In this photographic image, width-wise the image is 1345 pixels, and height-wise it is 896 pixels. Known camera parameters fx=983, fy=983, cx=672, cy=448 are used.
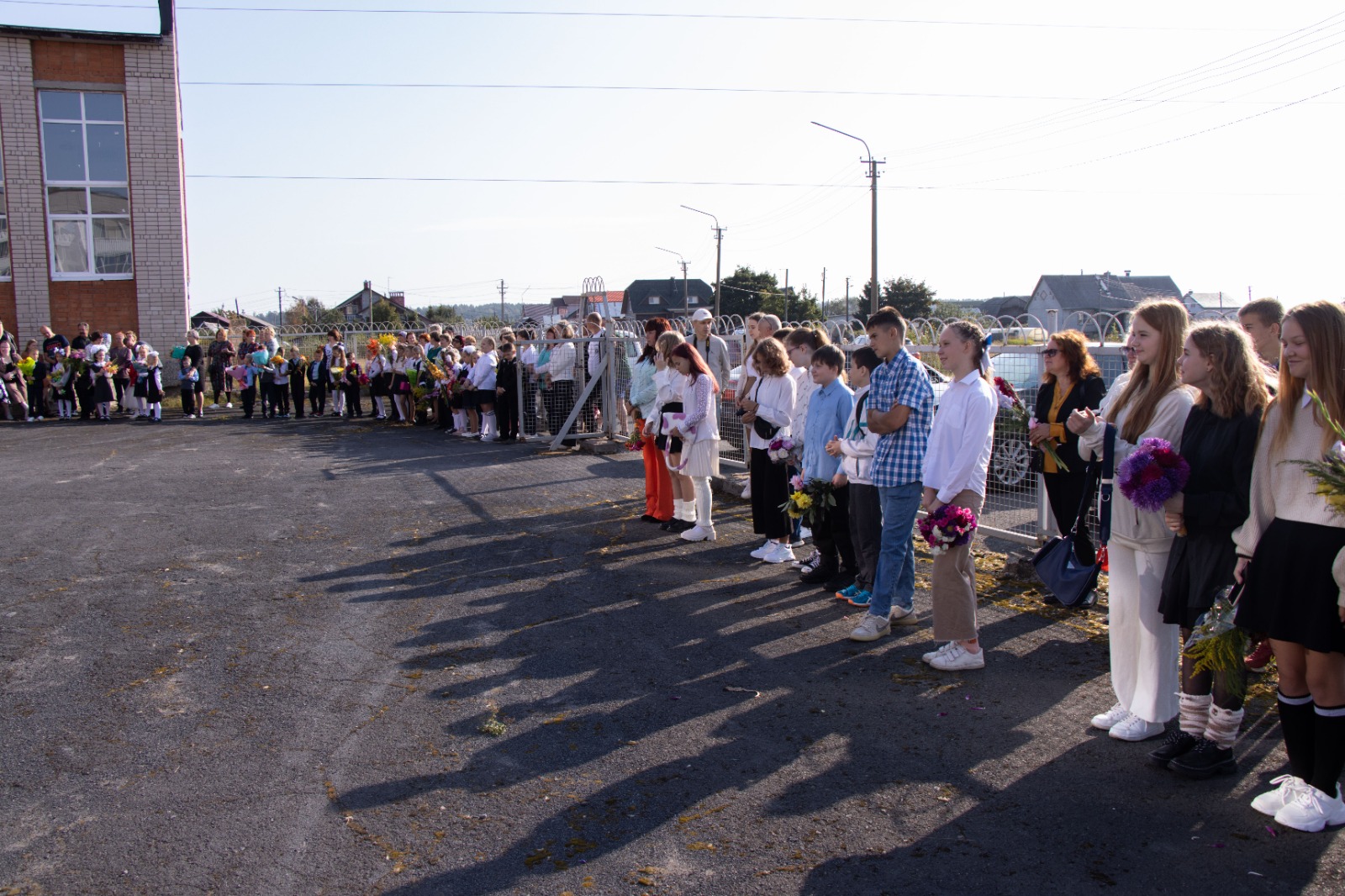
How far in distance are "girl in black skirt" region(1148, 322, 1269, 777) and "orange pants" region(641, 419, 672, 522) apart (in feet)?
19.5

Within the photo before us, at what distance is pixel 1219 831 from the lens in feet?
12.9

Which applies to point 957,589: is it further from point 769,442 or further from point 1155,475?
point 769,442

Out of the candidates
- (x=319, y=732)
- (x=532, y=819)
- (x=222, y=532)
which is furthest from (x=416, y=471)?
(x=532, y=819)

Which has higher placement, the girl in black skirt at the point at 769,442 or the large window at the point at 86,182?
the large window at the point at 86,182

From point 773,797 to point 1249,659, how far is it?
248 centimetres

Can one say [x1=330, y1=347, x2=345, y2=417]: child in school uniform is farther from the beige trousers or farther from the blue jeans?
the beige trousers

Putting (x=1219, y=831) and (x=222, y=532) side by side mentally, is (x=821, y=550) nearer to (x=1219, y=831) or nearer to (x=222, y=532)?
(x=1219, y=831)

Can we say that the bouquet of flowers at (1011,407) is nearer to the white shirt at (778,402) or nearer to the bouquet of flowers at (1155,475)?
the white shirt at (778,402)

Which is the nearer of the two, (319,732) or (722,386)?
(319,732)

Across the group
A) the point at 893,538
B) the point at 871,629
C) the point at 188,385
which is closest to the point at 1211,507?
the point at 893,538

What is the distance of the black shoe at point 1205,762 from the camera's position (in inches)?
173

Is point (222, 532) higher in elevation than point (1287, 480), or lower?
lower

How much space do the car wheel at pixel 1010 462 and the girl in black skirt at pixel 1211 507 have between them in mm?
3423

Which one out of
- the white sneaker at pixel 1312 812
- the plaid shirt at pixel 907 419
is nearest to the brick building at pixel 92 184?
the plaid shirt at pixel 907 419
